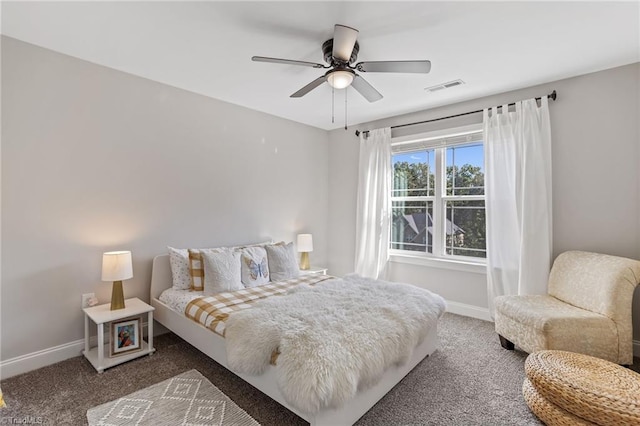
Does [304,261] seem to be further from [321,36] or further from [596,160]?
[596,160]

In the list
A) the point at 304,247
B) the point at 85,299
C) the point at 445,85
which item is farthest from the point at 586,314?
the point at 85,299

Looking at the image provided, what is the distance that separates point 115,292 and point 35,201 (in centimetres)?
95

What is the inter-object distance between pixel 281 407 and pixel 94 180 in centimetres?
247

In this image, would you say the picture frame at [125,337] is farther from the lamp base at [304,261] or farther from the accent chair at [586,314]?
the accent chair at [586,314]

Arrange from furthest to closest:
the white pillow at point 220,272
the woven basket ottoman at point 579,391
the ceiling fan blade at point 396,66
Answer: the white pillow at point 220,272, the ceiling fan blade at point 396,66, the woven basket ottoman at point 579,391

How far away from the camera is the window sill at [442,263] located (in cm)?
356

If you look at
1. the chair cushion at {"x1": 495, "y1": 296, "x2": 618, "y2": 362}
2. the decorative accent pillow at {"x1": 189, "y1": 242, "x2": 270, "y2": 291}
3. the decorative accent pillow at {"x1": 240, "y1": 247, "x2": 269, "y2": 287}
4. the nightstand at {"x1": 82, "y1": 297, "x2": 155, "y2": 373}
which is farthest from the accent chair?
the nightstand at {"x1": 82, "y1": 297, "x2": 155, "y2": 373}

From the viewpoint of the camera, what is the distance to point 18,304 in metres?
2.33

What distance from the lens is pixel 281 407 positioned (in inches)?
77.5

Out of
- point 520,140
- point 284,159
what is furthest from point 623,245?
point 284,159

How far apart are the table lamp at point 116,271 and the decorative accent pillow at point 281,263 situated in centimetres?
140

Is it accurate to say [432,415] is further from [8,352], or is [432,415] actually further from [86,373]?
[8,352]

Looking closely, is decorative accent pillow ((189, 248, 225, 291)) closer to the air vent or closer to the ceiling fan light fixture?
the ceiling fan light fixture

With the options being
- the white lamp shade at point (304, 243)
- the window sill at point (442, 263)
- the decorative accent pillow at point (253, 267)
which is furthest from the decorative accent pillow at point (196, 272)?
the window sill at point (442, 263)
